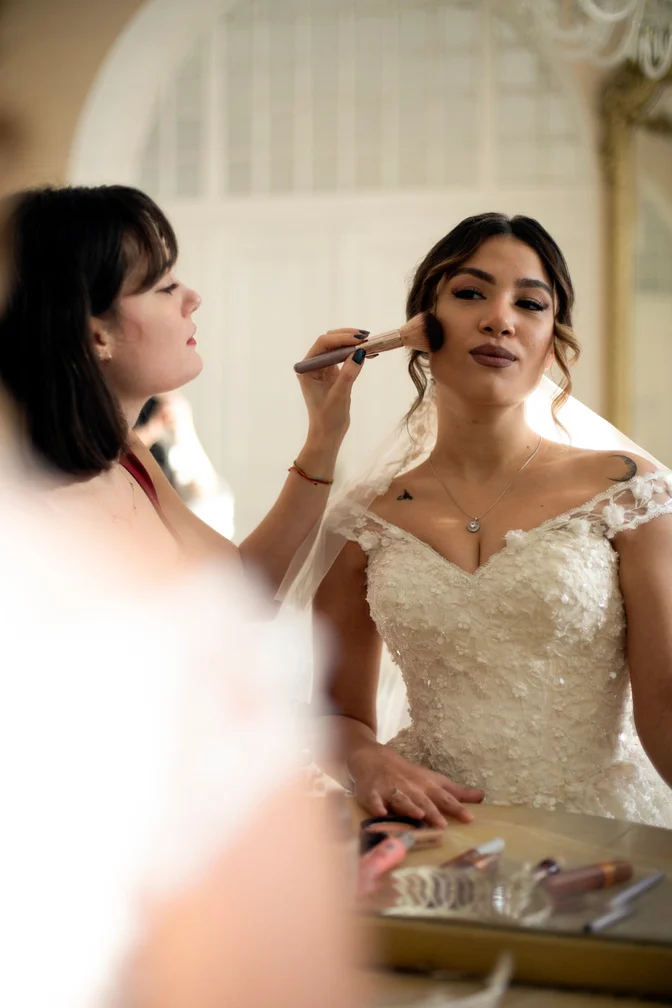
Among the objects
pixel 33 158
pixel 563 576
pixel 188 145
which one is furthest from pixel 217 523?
pixel 33 158

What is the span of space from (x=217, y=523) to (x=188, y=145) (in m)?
1.89

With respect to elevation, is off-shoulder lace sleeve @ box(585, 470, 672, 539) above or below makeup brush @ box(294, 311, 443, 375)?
below

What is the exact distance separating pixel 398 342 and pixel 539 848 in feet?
2.14

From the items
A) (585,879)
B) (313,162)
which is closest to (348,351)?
(585,879)

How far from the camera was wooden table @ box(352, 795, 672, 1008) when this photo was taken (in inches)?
21.2

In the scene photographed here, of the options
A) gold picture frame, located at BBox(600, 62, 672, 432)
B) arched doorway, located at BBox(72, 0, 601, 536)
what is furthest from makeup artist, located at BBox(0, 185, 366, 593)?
arched doorway, located at BBox(72, 0, 601, 536)

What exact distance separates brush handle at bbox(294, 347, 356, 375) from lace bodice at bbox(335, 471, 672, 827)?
281 mm

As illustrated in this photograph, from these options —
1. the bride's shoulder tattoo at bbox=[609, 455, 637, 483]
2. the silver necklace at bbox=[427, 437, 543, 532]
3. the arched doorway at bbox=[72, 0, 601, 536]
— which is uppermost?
the arched doorway at bbox=[72, 0, 601, 536]

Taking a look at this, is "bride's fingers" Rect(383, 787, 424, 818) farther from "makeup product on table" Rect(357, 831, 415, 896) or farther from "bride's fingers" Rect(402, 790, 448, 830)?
"makeup product on table" Rect(357, 831, 415, 896)

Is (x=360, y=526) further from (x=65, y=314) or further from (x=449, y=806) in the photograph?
(x=65, y=314)

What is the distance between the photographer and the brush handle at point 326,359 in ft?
4.10

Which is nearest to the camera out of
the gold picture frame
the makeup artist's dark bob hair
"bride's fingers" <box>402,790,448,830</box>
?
the makeup artist's dark bob hair

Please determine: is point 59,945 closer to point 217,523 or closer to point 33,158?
point 33,158

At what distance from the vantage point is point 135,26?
3287 millimetres
